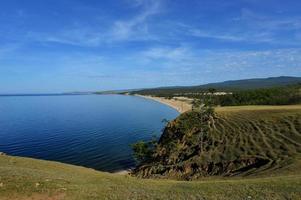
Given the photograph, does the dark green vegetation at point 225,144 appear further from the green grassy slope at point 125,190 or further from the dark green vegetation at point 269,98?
the dark green vegetation at point 269,98

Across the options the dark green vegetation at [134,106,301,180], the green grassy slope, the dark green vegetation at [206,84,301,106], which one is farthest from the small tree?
the dark green vegetation at [206,84,301,106]

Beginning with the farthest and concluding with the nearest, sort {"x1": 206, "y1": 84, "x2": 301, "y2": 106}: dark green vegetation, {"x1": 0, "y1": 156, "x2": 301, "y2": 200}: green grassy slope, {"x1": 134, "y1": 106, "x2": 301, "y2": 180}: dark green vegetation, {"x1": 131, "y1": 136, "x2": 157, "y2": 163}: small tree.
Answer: {"x1": 206, "y1": 84, "x2": 301, "y2": 106}: dark green vegetation
{"x1": 131, "y1": 136, "x2": 157, "y2": 163}: small tree
{"x1": 134, "y1": 106, "x2": 301, "y2": 180}: dark green vegetation
{"x1": 0, "y1": 156, "x2": 301, "y2": 200}: green grassy slope

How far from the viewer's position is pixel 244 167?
1857 inches

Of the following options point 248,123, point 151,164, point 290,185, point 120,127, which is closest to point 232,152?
point 248,123

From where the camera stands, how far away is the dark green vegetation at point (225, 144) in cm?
4934

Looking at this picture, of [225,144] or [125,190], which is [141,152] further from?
[125,190]

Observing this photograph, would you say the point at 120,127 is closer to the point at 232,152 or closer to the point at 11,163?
the point at 232,152

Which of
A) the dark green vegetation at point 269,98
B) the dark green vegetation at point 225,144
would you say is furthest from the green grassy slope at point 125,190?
the dark green vegetation at point 269,98

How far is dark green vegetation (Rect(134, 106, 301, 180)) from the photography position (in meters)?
49.3

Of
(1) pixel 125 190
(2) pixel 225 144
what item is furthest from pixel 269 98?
(1) pixel 125 190

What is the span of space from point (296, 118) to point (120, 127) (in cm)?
7868

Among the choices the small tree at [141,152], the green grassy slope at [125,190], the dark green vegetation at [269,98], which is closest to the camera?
the green grassy slope at [125,190]

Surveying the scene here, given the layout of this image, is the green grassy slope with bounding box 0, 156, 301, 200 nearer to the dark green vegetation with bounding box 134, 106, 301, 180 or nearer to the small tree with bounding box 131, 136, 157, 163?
the dark green vegetation with bounding box 134, 106, 301, 180

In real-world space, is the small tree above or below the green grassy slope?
below
